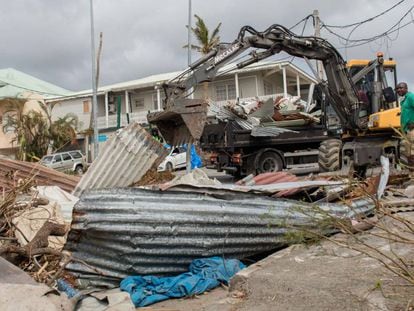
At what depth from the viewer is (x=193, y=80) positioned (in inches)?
448

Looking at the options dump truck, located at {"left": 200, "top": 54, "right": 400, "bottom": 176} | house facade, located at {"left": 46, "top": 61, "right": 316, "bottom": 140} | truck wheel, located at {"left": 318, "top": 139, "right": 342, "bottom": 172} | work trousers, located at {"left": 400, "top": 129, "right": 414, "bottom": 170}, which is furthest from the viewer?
house facade, located at {"left": 46, "top": 61, "right": 316, "bottom": 140}

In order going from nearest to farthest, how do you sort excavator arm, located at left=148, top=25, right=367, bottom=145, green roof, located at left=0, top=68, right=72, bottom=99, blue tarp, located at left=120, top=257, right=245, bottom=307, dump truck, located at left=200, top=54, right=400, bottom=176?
blue tarp, located at left=120, top=257, right=245, bottom=307 < excavator arm, located at left=148, top=25, right=367, bottom=145 < dump truck, located at left=200, top=54, right=400, bottom=176 < green roof, located at left=0, top=68, right=72, bottom=99

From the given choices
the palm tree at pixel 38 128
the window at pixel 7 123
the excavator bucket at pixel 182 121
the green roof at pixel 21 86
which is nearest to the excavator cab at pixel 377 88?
the excavator bucket at pixel 182 121

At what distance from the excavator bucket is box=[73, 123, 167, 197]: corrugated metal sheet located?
56cm

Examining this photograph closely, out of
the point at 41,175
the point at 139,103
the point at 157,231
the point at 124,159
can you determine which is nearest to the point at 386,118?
the point at 124,159

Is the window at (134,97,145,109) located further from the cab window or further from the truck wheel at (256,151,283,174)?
the truck wheel at (256,151,283,174)

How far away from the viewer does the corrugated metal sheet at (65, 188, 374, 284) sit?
4.56 meters

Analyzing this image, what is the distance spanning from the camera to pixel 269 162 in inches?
614

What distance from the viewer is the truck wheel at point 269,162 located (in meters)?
15.5

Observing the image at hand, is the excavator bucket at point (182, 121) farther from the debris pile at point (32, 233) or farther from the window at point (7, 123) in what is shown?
the window at point (7, 123)

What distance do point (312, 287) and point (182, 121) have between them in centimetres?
524

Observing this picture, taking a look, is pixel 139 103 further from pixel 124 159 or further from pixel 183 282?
pixel 183 282

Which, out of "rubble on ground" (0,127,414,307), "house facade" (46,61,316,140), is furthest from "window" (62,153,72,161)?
"rubble on ground" (0,127,414,307)

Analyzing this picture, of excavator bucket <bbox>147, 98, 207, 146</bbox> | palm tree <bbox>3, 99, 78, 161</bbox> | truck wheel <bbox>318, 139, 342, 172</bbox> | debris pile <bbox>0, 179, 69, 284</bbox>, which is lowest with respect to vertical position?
debris pile <bbox>0, 179, 69, 284</bbox>
